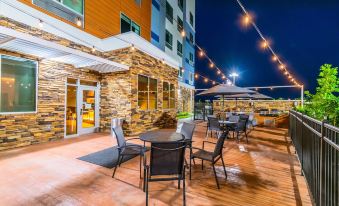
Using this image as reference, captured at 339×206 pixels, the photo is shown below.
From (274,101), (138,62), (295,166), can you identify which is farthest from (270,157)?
(274,101)

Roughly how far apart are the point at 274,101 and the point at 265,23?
23.0 meters

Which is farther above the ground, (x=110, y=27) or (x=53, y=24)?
(x=110, y=27)

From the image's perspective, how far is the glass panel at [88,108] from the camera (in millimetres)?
7643

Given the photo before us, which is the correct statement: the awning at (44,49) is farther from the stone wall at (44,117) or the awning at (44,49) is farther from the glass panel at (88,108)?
the glass panel at (88,108)

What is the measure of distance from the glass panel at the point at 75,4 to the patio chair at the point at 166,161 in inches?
290

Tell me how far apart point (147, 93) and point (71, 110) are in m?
3.25

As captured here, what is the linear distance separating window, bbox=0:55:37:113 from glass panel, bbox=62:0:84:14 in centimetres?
283

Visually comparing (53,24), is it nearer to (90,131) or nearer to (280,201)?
(90,131)

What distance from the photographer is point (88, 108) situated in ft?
25.7

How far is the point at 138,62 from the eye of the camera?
25.7 ft

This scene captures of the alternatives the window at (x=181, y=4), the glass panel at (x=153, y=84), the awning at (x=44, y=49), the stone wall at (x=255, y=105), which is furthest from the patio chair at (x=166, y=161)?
the window at (x=181, y=4)

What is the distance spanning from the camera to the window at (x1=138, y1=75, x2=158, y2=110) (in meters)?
8.12

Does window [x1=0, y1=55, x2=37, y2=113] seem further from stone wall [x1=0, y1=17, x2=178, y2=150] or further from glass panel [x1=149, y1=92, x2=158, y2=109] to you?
glass panel [x1=149, y1=92, x2=158, y2=109]

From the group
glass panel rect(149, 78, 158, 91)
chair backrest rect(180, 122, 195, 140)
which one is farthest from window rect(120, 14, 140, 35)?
chair backrest rect(180, 122, 195, 140)
